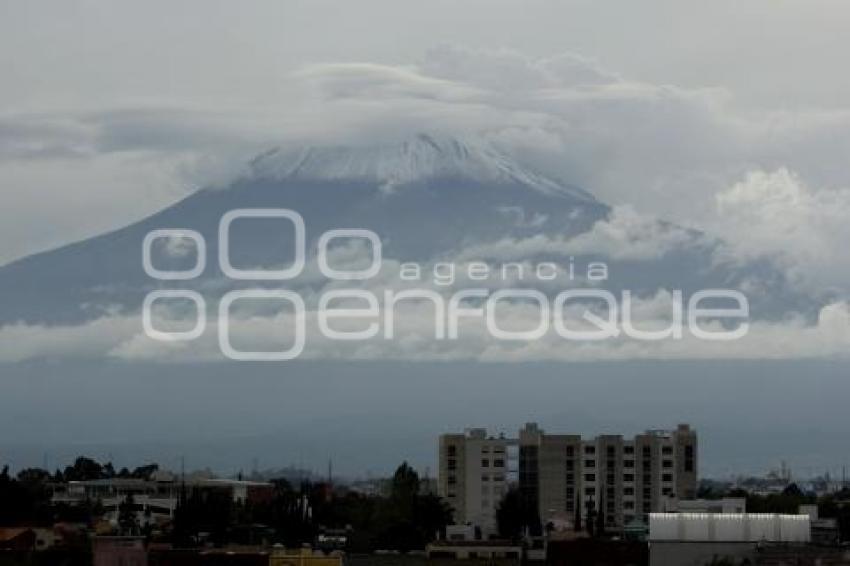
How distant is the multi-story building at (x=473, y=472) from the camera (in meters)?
108

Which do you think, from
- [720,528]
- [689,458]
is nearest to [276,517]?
[689,458]

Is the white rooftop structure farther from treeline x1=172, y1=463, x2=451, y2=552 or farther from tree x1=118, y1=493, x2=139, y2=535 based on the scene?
tree x1=118, y1=493, x2=139, y2=535

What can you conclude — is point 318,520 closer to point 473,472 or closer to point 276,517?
point 276,517

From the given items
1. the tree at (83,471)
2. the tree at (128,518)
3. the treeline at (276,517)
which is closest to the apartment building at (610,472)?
the treeline at (276,517)

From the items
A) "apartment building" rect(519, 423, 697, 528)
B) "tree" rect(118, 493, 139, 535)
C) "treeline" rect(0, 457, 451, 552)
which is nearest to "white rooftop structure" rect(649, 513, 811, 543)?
"treeline" rect(0, 457, 451, 552)

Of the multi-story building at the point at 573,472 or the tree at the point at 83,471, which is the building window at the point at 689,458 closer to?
the multi-story building at the point at 573,472

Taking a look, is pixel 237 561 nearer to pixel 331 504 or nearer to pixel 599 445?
pixel 331 504

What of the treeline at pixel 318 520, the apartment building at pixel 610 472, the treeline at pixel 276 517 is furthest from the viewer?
the apartment building at pixel 610 472

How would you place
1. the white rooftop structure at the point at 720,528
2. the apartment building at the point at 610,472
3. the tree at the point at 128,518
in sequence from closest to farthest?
the white rooftop structure at the point at 720,528 → the tree at the point at 128,518 → the apartment building at the point at 610,472

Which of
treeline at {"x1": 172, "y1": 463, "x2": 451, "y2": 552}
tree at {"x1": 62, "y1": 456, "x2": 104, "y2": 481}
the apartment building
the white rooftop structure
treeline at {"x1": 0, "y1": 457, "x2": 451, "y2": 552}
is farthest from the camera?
tree at {"x1": 62, "y1": 456, "x2": 104, "y2": 481}

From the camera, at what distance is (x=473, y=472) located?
10919cm

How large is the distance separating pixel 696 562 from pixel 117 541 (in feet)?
64.2

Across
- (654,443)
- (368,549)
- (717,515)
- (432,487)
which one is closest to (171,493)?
(432,487)

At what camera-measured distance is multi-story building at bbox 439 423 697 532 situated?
107 metres
